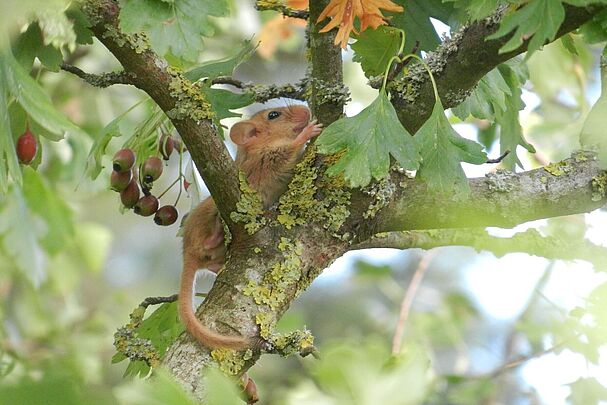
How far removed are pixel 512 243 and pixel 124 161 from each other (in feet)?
3.24

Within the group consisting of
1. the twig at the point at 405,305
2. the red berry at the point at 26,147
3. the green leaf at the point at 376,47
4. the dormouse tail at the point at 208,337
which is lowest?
the dormouse tail at the point at 208,337

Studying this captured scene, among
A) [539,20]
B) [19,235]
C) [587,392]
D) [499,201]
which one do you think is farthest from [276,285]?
[19,235]

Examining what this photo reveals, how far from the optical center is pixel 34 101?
4.50ft

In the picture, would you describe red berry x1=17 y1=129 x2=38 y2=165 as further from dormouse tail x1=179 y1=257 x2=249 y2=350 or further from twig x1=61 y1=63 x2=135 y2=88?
dormouse tail x1=179 y1=257 x2=249 y2=350

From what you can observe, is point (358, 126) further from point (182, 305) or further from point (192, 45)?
point (182, 305)

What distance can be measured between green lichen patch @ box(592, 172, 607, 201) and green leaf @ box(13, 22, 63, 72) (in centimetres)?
105

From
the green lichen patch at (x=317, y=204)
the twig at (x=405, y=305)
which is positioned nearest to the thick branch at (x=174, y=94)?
the green lichen patch at (x=317, y=204)

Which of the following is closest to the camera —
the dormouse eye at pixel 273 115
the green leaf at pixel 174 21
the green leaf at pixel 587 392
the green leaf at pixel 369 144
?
the green leaf at pixel 174 21

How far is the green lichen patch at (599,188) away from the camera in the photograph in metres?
1.84

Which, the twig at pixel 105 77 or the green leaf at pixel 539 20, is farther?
the twig at pixel 105 77

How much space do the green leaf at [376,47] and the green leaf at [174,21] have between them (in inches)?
18.2

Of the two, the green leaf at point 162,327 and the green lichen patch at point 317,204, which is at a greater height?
the green leaf at point 162,327

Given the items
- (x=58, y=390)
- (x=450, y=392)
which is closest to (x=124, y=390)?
(x=58, y=390)

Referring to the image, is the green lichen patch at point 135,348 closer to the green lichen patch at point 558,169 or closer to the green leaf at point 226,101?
the green leaf at point 226,101
